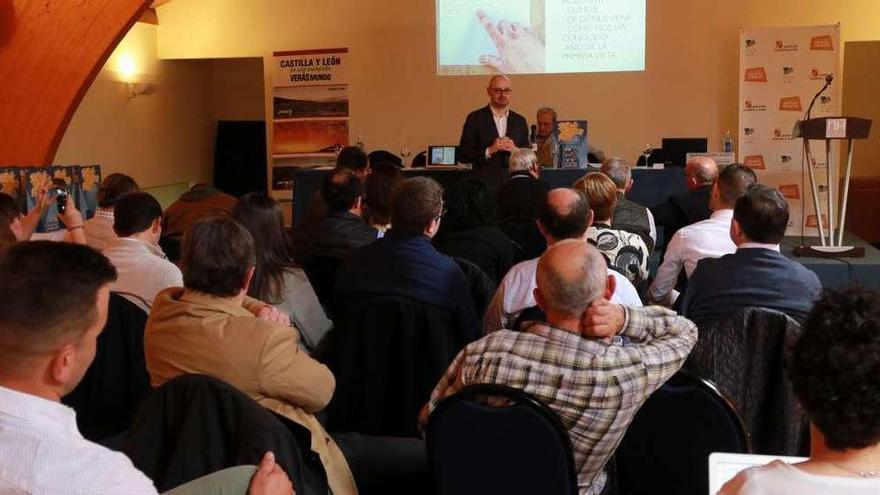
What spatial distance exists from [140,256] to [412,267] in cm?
103

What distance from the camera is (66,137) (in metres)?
8.92

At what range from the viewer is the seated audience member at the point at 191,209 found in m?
4.98

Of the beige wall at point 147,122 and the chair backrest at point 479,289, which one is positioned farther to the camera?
the beige wall at point 147,122

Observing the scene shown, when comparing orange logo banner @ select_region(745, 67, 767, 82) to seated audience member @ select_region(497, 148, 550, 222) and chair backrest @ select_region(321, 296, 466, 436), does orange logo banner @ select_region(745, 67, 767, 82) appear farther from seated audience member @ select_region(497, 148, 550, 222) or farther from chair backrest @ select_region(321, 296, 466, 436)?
chair backrest @ select_region(321, 296, 466, 436)

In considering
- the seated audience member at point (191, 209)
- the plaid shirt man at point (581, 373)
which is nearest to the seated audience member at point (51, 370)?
the plaid shirt man at point (581, 373)

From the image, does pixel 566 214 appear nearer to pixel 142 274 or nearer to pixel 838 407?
pixel 142 274

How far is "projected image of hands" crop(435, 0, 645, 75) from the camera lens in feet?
30.1

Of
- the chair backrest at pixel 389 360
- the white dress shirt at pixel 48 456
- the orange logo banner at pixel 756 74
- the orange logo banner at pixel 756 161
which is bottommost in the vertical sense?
the chair backrest at pixel 389 360

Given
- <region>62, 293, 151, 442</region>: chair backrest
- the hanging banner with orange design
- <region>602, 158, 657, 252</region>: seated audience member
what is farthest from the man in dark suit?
<region>62, 293, 151, 442</region>: chair backrest

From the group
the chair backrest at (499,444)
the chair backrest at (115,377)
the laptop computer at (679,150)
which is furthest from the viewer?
the laptop computer at (679,150)

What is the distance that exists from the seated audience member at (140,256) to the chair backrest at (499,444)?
151cm

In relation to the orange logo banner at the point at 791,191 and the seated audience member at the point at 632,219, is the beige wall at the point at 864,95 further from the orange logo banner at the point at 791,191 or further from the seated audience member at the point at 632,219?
the seated audience member at the point at 632,219

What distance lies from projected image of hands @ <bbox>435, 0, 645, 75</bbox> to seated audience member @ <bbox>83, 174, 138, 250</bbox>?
18.4 feet

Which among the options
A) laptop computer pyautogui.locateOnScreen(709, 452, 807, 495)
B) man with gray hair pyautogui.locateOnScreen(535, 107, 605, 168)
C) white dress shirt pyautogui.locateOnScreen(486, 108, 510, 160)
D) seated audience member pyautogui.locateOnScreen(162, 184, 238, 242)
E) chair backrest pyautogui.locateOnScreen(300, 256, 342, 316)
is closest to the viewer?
laptop computer pyautogui.locateOnScreen(709, 452, 807, 495)
